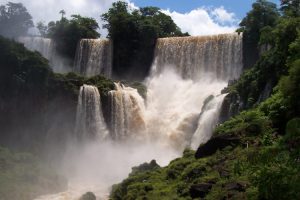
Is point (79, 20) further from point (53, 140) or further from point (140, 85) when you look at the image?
point (53, 140)

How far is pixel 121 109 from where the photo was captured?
150 feet

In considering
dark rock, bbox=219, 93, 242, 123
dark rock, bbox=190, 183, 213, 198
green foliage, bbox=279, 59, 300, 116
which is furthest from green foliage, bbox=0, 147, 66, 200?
green foliage, bbox=279, 59, 300, 116

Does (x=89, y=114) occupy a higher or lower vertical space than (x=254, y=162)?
lower

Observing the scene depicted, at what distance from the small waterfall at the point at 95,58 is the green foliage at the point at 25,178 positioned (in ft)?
66.6

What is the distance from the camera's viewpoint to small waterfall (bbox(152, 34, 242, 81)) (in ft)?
165

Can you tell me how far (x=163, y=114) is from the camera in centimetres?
4809

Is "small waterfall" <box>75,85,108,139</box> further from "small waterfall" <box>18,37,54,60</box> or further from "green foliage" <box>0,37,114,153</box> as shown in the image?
"small waterfall" <box>18,37,54,60</box>

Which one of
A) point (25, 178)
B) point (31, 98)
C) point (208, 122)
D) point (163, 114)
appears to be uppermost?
point (31, 98)

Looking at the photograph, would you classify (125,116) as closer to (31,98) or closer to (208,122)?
(31,98)

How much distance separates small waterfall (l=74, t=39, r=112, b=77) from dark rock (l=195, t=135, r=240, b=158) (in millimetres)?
37665

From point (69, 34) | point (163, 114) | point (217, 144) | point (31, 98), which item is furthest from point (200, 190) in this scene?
point (69, 34)

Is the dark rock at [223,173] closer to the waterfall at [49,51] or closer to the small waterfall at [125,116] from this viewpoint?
the small waterfall at [125,116]

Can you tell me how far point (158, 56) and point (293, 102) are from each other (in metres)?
37.3

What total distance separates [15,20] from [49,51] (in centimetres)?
Result: 2076
